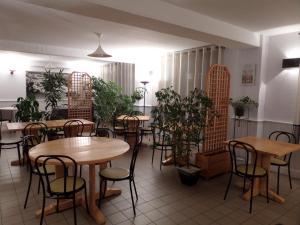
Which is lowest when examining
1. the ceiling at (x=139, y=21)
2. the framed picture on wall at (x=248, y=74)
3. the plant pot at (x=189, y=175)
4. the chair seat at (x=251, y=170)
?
the plant pot at (x=189, y=175)

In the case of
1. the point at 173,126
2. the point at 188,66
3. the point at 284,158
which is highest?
the point at 188,66

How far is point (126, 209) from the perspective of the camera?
2.68 meters

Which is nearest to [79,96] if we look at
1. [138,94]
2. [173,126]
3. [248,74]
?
[138,94]

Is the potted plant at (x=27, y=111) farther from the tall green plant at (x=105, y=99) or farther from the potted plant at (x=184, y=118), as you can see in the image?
the potted plant at (x=184, y=118)

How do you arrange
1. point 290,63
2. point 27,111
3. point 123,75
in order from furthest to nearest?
point 123,75, point 27,111, point 290,63

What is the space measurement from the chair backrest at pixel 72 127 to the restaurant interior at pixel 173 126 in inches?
1.3

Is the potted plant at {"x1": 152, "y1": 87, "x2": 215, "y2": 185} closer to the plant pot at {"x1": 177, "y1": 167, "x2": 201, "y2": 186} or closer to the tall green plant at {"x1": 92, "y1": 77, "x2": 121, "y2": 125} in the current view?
the plant pot at {"x1": 177, "y1": 167, "x2": 201, "y2": 186}

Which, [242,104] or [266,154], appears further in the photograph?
[242,104]

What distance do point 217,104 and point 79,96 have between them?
3.42m

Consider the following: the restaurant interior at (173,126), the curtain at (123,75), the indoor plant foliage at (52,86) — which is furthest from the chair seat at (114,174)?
the curtain at (123,75)

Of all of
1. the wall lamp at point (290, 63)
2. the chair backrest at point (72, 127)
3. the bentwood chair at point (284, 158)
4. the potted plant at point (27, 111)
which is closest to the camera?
the bentwood chair at point (284, 158)

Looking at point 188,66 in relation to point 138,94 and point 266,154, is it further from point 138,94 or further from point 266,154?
point 266,154

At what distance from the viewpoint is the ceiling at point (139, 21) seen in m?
2.58

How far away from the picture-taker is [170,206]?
2.79m
